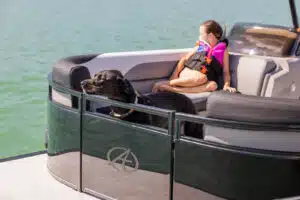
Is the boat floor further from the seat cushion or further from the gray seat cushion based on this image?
the seat cushion

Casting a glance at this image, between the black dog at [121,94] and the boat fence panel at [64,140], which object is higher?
the black dog at [121,94]

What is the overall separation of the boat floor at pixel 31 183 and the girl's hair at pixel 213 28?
1523mm

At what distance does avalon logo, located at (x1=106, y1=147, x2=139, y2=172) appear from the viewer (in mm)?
3488

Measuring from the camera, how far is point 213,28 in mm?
4867

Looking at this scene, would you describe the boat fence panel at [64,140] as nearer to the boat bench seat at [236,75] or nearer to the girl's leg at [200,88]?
the boat bench seat at [236,75]

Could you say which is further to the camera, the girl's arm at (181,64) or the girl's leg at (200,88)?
the girl's arm at (181,64)

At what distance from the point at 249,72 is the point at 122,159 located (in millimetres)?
1685

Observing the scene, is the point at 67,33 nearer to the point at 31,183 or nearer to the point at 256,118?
the point at 31,183

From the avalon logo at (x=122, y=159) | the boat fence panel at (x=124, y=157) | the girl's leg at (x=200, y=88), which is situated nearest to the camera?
the boat fence panel at (x=124, y=157)

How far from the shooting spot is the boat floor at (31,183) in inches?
148

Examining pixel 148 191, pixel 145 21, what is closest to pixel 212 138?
pixel 148 191

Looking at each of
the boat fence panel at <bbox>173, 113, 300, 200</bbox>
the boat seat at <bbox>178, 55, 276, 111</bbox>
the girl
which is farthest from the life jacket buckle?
the boat fence panel at <bbox>173, 113, 300, 200</bbox>

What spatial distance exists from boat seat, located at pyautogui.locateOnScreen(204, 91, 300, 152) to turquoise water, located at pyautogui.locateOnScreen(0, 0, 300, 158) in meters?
7.03

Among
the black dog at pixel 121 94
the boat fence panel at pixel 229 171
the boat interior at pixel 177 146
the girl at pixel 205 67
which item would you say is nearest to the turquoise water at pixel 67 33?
the girl at pixel 205 67
